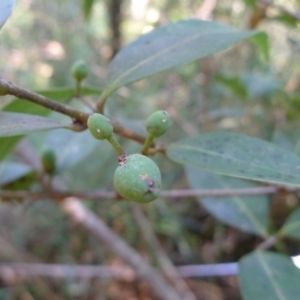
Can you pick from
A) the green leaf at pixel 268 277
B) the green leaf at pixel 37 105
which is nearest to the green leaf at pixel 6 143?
the green leaf at pixel 37 105

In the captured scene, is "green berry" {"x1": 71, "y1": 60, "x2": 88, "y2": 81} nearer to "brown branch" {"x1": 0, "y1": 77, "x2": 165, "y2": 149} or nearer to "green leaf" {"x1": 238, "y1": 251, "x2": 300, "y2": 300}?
"brown branch" {"x1": 0, "y1": 77, "x2": 165, "y2": 149}

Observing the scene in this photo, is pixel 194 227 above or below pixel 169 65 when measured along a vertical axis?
below

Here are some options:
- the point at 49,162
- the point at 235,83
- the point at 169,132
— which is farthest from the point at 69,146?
the point at 169,132

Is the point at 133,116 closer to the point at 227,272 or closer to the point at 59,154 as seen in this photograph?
the point at 227,272

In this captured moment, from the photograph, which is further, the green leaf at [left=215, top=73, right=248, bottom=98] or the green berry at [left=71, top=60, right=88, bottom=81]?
the green leaf at [left=215, top=73, right=248, bottom=98]

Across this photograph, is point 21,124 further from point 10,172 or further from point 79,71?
point 10,172

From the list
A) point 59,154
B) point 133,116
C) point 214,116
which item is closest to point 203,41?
point 59,154

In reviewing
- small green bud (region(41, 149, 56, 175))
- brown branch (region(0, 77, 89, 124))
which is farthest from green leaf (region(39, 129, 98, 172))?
brown branch (region(0, 77, 89, 124))
